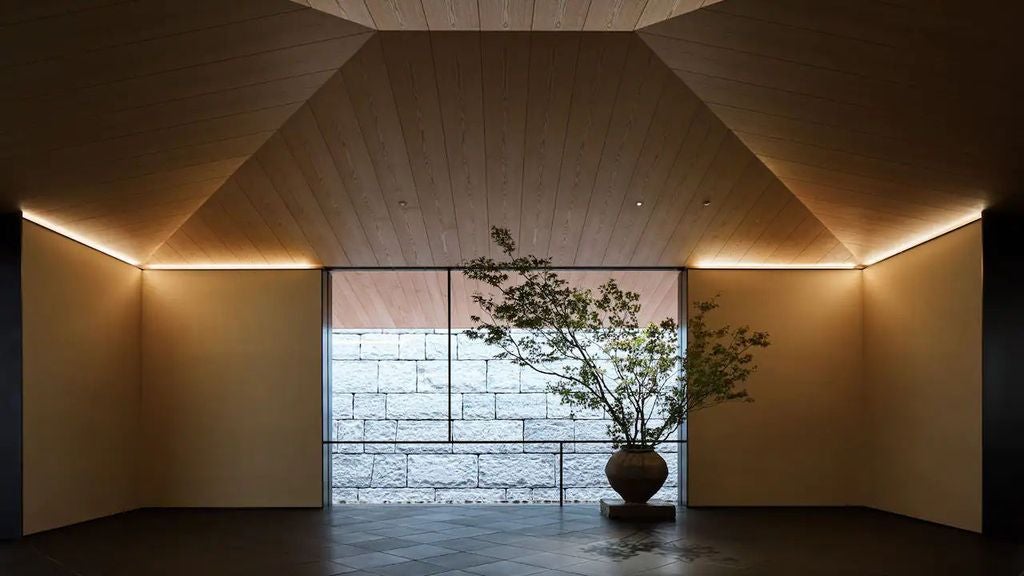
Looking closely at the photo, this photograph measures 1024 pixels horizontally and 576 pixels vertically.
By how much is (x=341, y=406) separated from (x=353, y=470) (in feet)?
2.67

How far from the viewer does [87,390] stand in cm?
902

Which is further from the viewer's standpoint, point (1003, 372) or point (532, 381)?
point (532, 381)

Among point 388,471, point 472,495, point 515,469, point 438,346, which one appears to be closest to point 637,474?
point 515,469

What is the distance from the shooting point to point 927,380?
29.2 ft

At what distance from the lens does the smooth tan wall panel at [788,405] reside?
403 inches

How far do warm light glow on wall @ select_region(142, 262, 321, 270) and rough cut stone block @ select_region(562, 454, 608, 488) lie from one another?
398 cm

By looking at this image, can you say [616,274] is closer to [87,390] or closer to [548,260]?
[548,260]

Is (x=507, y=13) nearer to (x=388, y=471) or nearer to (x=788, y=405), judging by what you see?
(x=788, y=405)

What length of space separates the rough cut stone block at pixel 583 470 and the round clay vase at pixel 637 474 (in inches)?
87.2

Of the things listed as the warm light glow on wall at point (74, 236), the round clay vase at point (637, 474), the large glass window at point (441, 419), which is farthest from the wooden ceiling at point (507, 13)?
the large glass window at point (441, 419)

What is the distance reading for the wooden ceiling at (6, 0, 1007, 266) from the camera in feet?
17.5

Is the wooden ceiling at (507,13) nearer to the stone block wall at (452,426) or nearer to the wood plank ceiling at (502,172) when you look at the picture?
the wood plank ceiling at (502,172)

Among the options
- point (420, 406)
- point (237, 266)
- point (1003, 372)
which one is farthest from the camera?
point (420, 406)

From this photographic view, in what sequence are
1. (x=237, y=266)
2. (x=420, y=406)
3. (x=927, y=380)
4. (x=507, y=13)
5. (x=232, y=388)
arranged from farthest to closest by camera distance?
(x=420, y=406)
(x=237, y=266)
(x=232, y=388)
(x=927, y=380)
(x=507, y=13)
